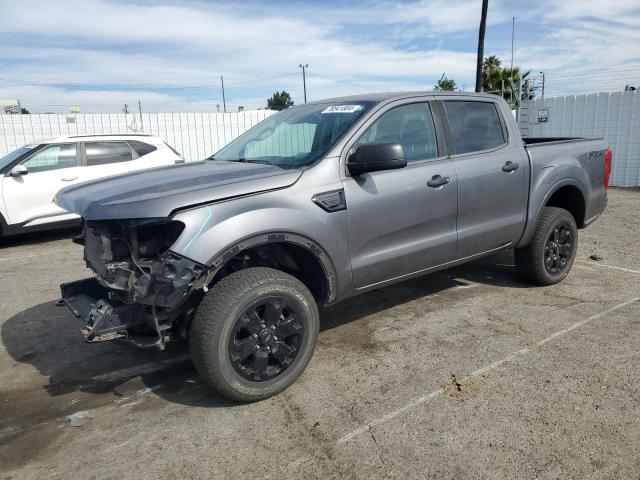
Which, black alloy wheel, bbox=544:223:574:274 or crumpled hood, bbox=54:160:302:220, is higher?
crumpled hood, bbox=54:160:302:220

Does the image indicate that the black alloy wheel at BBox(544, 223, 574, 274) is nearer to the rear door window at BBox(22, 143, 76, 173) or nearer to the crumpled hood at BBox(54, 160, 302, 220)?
the crumpled hood at BBox(54, 160, 302, 220)

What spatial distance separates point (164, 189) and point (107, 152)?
673 centimetres

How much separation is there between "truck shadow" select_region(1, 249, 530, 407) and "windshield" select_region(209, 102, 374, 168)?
4.98ft

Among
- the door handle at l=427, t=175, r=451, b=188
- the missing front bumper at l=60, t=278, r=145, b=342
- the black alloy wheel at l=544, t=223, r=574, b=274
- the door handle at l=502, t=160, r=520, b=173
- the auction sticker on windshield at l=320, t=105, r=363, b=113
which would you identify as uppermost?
the auction sticker on windshield at l=320, t=105, r=363, b=113

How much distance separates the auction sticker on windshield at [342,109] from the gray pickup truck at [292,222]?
0.05ft

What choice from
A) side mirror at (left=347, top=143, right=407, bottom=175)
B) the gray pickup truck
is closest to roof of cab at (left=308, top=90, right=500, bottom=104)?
the gray pickup truck

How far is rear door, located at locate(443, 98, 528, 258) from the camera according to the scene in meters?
4.23

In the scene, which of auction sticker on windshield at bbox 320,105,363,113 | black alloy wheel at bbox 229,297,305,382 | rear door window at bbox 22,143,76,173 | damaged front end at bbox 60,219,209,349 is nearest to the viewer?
damaged front end at bbox 60,219,209,349

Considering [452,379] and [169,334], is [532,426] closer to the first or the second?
[452,379]

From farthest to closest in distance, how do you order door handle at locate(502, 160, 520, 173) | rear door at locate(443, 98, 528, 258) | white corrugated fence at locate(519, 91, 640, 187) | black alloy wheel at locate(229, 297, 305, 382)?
1. white corrugated fence at locate(519, 91, 640, 187)
2. door handle at locate(502, 160, 520, 173)
3. rear door at locate(443, 98, 528, 258)
4. black alloy wheel at locate(229, 297, 305, 382)

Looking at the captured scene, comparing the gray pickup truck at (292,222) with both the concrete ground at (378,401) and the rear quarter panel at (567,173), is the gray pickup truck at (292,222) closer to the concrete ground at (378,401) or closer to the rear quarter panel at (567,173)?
the rear quarter panel at (567,173)

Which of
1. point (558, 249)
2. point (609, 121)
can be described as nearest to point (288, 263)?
point (558, 249)

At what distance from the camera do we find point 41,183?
8.30 meters

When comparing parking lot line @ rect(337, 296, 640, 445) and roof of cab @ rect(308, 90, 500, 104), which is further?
roof of cab @ rect(308, 90, 500, 104)
